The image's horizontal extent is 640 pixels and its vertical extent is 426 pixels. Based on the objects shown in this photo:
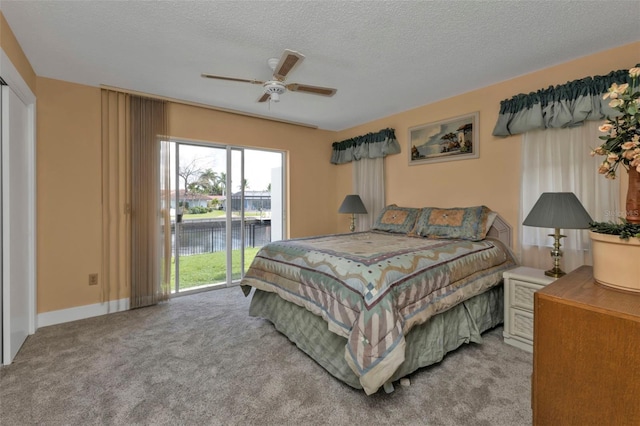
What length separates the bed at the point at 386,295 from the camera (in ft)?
5.41

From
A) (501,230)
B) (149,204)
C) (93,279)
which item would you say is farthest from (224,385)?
(501,230)

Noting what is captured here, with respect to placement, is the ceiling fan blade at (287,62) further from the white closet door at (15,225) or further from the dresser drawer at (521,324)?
the dresser drawer at (521,324)

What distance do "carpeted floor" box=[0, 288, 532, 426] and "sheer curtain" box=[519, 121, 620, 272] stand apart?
933mm

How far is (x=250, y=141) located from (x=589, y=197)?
3.91 m

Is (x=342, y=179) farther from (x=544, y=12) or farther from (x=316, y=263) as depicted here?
(x=544, y=12)

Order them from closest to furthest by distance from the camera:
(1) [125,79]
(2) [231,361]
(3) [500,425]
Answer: (3) [500,425] → (2) [231,361] → (1) [125,79]

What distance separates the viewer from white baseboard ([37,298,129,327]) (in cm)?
280

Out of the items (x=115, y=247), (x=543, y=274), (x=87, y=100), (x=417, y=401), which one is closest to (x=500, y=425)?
(x=417, y=401)

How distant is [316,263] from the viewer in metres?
2.14

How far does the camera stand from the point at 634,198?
3.33ft

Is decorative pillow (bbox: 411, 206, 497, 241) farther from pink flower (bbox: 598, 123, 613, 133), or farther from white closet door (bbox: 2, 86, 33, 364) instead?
white closet door (bbox: 2, 86, 33, 364)

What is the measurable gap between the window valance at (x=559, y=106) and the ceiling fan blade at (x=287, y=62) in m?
2.24

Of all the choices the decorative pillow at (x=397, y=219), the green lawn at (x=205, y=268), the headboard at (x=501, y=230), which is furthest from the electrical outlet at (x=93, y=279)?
the headboard at (x=501, y=230)

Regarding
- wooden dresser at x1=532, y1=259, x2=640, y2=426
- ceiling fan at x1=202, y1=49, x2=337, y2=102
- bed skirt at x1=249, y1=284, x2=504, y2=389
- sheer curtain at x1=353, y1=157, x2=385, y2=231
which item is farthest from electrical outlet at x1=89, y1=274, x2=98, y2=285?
wooden dresser at x1=532, y1=259, x2=640, y2=426
